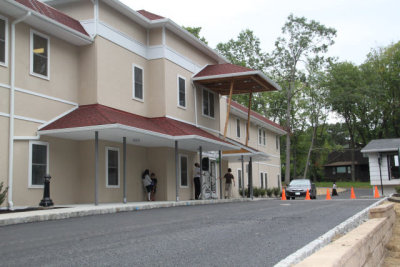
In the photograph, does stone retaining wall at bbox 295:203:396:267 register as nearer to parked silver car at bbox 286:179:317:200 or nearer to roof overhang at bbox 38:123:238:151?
roof overhang at bbox 38:123:238:151

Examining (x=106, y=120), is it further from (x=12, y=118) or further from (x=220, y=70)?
(x=220, y=70)

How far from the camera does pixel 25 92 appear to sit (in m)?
16.9

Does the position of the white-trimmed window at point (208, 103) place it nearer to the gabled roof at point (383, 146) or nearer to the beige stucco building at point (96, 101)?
the beige stucco building at point (96, 101)

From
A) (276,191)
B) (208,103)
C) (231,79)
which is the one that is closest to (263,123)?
(276,191)

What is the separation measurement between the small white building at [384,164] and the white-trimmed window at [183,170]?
1838 cm

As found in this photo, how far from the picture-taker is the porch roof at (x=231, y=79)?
1000 inches

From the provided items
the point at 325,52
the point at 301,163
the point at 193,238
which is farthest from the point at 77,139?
the point at 301,163

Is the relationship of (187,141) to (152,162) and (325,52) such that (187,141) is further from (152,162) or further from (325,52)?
(325,52)

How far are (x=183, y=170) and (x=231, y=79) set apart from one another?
5.67m

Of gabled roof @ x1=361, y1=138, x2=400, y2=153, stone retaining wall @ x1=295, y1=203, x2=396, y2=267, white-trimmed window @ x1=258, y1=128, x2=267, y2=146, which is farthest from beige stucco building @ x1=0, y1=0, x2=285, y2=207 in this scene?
white-trimmed window @ x1=258, y1=128, x2=267, y2=146

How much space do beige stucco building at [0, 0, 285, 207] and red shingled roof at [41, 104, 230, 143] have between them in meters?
0.06

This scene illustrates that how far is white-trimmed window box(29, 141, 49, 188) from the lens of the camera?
1681 cm

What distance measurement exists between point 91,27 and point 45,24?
2.87 m

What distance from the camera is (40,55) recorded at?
17875 mm
